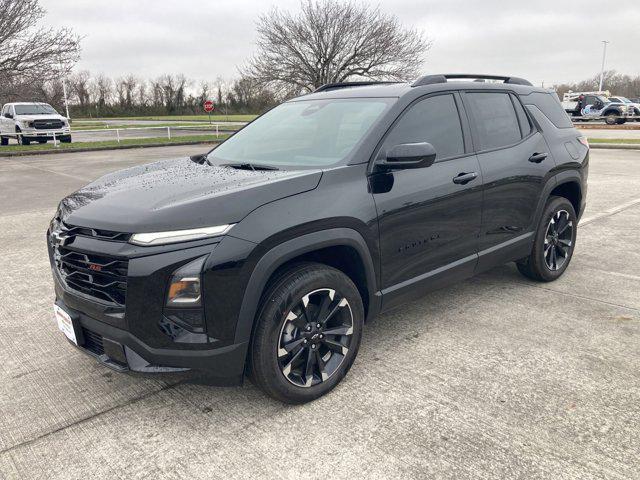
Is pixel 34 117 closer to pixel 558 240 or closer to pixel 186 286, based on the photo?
pixel 558 240

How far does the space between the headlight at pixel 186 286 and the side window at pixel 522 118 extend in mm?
3065

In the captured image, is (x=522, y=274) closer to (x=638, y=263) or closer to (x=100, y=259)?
(x=638, y=263)

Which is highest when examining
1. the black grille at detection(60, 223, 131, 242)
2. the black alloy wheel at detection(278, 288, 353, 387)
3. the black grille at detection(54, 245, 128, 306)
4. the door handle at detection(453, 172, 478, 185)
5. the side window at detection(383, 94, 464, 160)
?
the side window at detection(383, 94, 464, 160)

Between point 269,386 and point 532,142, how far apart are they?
3.01 m

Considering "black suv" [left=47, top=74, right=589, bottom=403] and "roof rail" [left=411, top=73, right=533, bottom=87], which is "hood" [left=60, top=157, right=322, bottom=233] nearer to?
"black suv" [left=47, top=74, right=589, bottom=403]

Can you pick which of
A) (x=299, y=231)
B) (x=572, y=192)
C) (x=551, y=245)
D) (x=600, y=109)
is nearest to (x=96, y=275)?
(x=299, y=231)

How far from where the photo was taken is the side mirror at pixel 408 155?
2.95 metres

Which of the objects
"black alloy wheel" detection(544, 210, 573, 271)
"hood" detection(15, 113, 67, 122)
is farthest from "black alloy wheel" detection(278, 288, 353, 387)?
"hood" detection(15, 113, 67, 122)

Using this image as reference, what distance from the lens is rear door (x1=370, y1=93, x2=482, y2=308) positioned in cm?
313

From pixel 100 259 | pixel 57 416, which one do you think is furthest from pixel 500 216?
pixel 57 416

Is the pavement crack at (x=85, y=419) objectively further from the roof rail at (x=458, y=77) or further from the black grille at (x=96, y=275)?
the roof rail at (x=458, y=77)

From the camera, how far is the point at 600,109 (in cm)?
3347

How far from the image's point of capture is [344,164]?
3010 mm

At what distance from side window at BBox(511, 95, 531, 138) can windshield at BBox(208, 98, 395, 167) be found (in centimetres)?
A: 150
